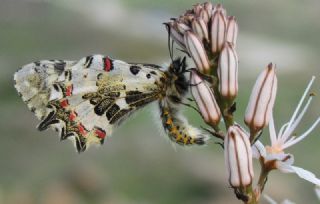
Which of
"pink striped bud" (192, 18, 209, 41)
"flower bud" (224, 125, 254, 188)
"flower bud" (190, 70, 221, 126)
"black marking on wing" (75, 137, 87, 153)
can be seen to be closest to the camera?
"flower bud" (224, 125, 254, 188)

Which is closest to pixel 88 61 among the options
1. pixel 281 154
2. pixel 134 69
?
pixel 134 69

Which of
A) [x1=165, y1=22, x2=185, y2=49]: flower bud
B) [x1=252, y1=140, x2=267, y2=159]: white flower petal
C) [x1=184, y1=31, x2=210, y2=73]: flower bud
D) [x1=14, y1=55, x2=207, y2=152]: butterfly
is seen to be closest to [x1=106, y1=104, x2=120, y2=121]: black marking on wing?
[x1=14, y1=55, x2=207, y2=152]: butterfly

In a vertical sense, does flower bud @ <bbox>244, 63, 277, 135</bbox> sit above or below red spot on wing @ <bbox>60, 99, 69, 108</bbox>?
above

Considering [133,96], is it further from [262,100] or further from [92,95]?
[262,100]

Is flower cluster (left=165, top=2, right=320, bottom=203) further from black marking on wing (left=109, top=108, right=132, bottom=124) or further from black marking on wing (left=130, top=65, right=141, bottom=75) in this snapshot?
black marking on wing (left=109, top=108, right=132, bottom=124)

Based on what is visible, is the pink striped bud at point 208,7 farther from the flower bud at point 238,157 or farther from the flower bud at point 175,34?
the flower bud at point 238,157

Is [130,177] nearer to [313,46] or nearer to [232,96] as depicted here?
[232,96]

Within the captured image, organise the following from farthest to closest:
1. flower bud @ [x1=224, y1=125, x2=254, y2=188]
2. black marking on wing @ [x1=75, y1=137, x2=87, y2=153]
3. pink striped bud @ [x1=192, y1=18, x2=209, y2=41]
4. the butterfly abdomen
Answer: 1. black marking on wing @ [x1=75, y1=137, x2=87, y2=153]
2. the butterfly abdomen
3. pink striped bud @ [x1=192, y1=18, x2=209, y2=41]
4. flower bud @ [x1=224, y1=125, x2=254, y2=188]

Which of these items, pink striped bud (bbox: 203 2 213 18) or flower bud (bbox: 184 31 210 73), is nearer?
flower bud (bbox: 184 31 210 73)
